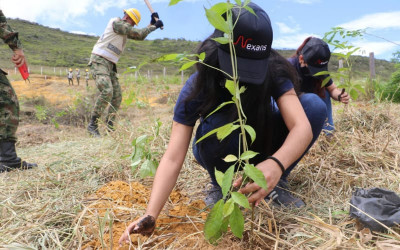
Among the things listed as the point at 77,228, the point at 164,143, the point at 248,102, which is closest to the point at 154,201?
the point at 77,228

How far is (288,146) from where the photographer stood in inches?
45.3

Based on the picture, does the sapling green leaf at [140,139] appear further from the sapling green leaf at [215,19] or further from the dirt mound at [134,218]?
the sapling green leaf at [215,19]

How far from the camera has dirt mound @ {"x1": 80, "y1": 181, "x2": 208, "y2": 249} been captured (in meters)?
1.14

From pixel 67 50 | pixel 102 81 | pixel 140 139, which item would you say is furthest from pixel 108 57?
pixel 67 50

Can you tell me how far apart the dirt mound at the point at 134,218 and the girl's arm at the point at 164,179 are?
0.15ft

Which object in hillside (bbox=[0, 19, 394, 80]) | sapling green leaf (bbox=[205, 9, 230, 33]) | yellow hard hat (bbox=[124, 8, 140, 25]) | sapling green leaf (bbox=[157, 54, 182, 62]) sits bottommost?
sapling green leaf (bbox=[157, 54, 182, 62])

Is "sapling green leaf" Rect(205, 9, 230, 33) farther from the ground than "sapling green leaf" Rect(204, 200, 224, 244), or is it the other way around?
"sapling green leaf" Rect(205, 9, 230, 33)

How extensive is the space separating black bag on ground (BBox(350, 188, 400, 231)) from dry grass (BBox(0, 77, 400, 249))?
0.04 meters

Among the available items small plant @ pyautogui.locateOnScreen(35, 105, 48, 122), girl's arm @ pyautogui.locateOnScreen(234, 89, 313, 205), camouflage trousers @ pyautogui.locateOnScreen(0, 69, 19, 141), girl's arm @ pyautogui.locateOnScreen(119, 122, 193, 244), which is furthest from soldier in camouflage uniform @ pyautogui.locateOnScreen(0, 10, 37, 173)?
small plant @ pyautogui.locateOnScreen(35, 105, 48, 122)

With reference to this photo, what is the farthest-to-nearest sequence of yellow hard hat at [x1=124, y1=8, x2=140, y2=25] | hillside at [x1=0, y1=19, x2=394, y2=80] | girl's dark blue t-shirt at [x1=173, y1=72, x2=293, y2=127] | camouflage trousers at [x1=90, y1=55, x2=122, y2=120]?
hillside at [x1=0, y1=19, x2=394, y2=80], yellow hard hat at [x1=124, y1=8, x2=140, y2=25], camouflage trousers at [x1=90, y1=55, x2=122, y2=120], girl's dark blue t-shirt at [x1=173, y1=72, x2=293, y2=127]

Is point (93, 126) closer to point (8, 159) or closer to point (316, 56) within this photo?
point (8, 159)

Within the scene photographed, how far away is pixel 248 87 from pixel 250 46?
0.22 m

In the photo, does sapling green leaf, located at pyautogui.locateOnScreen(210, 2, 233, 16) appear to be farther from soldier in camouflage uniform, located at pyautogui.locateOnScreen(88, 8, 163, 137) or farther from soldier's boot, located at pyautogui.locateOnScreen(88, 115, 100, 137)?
soldier's boot, located at pyautogui.locateOnScreen(88, 115, 100, 137)

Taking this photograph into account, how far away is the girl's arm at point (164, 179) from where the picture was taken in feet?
3.74
